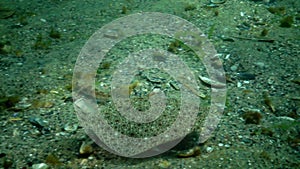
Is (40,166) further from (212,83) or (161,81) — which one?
(212,83)

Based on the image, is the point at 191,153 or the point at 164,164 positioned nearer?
the point at 164,164

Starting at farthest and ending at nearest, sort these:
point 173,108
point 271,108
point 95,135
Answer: point 271,108 → point 173,108 → point 95,135

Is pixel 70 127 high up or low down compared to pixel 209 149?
up

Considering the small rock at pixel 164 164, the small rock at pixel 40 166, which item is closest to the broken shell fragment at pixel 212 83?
the small rock at pixel 164 164

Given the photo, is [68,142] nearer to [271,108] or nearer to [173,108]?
[173,108]

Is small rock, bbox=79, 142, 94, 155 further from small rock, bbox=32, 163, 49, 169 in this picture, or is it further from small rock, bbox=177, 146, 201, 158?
small rock, bbox=177, 146, 201, 158

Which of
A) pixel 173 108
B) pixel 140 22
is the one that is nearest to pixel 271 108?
pixel 173 108

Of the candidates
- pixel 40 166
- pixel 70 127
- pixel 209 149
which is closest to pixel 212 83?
pixel 209 149

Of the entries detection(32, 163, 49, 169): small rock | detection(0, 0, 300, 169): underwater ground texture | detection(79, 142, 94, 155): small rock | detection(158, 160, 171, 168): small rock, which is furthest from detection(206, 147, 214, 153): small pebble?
detection(32, 163, 49, 169): small rock
